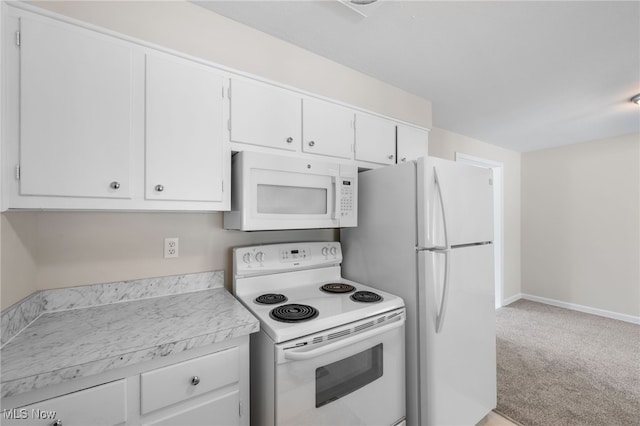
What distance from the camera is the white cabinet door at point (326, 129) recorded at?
1779mm

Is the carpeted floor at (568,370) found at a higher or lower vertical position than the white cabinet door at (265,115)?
lower

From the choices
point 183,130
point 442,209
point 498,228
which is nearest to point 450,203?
point 442,209

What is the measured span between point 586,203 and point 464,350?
3.81 m

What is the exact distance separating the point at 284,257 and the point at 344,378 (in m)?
0.81

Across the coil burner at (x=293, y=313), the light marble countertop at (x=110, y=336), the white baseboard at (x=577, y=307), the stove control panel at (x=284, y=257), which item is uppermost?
the stove control panel at (x=284, y=257)

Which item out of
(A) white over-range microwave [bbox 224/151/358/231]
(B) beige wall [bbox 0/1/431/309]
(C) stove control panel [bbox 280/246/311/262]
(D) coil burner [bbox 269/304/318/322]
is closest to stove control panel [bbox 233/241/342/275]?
(C) stove control panel [bbox 280/246/311/262]

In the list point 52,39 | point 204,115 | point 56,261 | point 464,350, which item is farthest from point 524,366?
point 52,39

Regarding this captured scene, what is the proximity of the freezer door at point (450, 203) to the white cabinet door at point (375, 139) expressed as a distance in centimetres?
55

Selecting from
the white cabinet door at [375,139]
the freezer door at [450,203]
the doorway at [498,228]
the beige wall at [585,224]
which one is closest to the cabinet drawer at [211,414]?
the freezer door at [450,203]

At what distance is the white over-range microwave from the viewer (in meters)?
1.50

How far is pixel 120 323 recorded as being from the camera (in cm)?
120

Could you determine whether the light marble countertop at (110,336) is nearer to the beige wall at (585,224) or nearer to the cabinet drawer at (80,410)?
the cabinet drawer at (80,410)

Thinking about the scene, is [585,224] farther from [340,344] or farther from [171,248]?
[171,248]

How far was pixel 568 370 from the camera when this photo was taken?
8.18ft
